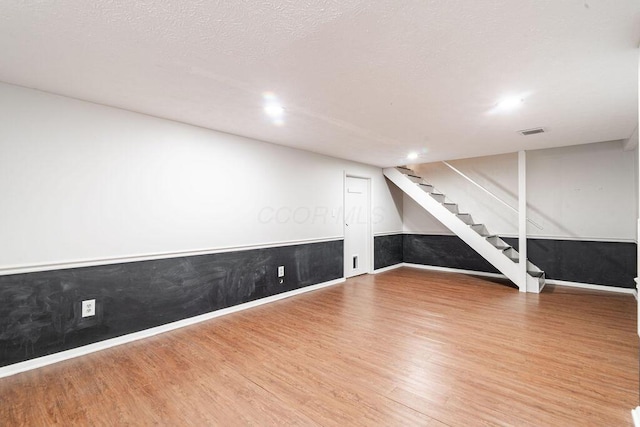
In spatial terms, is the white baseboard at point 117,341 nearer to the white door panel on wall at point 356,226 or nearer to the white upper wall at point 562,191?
the white door panel on wall at point 356,226

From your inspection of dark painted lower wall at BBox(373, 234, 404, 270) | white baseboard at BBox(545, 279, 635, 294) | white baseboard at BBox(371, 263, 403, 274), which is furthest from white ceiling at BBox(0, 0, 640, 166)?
white baseboard at BBox(371, 263, 403, 274)

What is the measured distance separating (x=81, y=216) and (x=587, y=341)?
5076 mm

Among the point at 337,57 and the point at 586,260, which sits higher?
the point at 337,57

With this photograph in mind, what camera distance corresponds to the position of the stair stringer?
16.9 ft

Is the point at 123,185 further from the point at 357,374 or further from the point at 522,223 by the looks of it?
the point at 522,223

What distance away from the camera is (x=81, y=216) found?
2.76 metres

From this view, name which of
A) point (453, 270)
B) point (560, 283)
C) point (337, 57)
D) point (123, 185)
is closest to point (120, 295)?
point (123, 185)

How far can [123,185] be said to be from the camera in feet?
9.87

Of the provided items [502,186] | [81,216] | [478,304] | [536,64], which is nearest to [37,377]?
[81,216]

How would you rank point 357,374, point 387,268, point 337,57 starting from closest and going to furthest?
point 337,57 → point 357,374 → point 387,268

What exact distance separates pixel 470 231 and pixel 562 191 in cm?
165

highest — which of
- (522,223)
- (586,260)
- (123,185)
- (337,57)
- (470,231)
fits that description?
(337,57)

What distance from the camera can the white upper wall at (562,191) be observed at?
186 inches

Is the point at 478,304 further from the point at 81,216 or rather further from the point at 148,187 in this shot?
the point at 81,216
